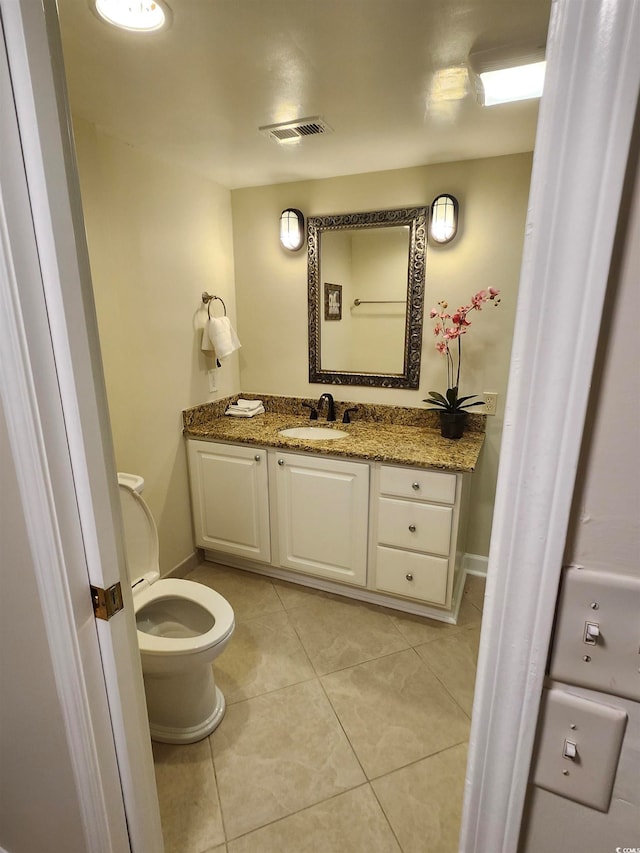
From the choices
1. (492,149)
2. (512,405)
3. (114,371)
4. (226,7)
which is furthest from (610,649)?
(492,149)

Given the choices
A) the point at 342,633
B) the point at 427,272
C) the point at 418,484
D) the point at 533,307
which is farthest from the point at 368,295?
the point at 533,307

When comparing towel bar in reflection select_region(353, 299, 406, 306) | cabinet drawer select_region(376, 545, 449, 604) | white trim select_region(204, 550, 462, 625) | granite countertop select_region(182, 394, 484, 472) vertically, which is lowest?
white trim select_region(204, 550, 462, 625)

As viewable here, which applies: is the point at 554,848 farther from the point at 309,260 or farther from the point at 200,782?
the point at 309,260

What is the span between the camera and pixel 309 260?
2502 millimetres

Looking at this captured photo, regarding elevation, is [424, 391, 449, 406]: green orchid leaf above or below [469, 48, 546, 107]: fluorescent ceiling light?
below

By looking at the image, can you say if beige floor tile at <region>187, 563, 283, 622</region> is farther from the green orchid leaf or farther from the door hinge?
the door hinge

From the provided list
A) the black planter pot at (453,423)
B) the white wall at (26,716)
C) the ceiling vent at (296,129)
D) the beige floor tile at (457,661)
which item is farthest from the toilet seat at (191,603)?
the ceiling vent at (296,129)

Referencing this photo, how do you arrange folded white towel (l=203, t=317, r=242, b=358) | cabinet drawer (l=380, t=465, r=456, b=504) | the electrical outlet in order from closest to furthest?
cabinet drawer (l=380, t=465, r=456, b=504) < the electrical outlet < folded white towel (l=203, t=317, r=242, b=358)

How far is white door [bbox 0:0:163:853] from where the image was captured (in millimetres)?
614

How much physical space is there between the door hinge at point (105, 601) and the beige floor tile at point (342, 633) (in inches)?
52.3

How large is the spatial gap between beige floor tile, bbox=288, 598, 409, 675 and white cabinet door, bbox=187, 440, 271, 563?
0.42 meters

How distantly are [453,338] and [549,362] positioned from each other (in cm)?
190

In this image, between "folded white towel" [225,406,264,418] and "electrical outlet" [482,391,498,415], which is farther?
"folded white towel" [225,406,264,418]

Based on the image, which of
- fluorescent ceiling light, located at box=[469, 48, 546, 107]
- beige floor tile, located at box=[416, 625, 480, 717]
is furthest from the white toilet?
fluorescent ceiling light, located at box=[469, 48, 546, 107]
